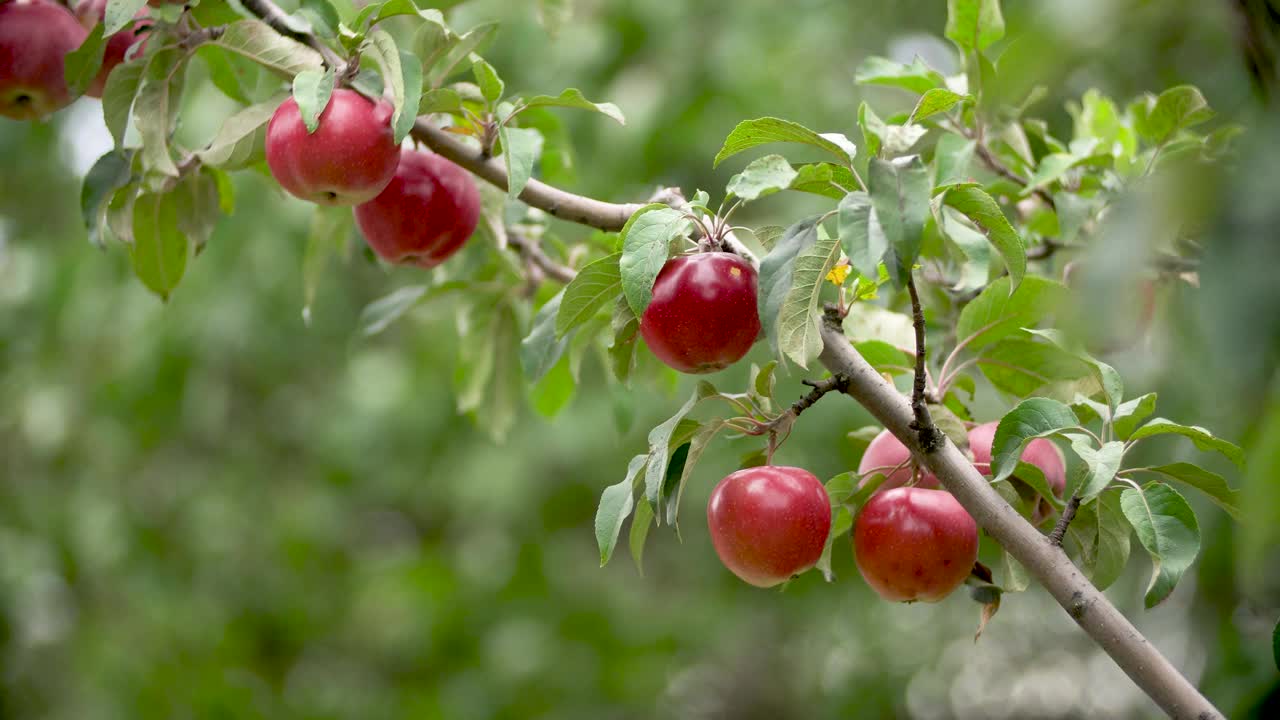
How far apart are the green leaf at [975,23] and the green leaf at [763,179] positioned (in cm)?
50

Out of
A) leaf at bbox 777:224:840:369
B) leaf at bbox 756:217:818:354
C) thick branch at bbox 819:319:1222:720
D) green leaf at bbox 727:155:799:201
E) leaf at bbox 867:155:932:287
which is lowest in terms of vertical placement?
thick branch at bbox 819:319:1222:720

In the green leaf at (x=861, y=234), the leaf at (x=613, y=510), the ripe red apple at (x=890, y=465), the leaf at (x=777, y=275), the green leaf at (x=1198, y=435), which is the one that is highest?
the green leaf at (x=861, y=234)

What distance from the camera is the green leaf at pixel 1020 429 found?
2.48 feet

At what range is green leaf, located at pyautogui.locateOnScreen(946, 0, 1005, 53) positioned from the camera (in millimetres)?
1119

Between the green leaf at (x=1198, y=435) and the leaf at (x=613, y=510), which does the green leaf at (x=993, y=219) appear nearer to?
the green leaf at (x=1198, y=435)

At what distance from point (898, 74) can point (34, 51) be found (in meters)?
0.83

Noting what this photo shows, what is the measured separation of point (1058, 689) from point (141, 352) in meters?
3.26

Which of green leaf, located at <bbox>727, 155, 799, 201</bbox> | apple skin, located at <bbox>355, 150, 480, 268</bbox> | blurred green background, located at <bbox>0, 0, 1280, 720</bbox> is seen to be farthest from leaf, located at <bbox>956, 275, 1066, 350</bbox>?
blurred green background, located at <bbox>0, 0, 1280, 720</bbox>

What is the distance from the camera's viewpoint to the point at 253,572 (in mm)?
3309

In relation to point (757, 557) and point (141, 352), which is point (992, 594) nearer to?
point (757, 557)

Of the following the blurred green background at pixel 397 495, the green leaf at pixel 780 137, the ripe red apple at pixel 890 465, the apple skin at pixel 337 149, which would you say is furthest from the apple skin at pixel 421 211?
the blurred green background at pixel 397 495

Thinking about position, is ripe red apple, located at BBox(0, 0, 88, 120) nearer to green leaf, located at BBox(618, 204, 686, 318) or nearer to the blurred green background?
green leaf, located at BBox(618, 204, 686, 318)

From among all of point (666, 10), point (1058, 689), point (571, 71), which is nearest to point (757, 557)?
point (571, 71)

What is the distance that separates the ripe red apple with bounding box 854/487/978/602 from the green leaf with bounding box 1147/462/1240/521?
0.49 feet
